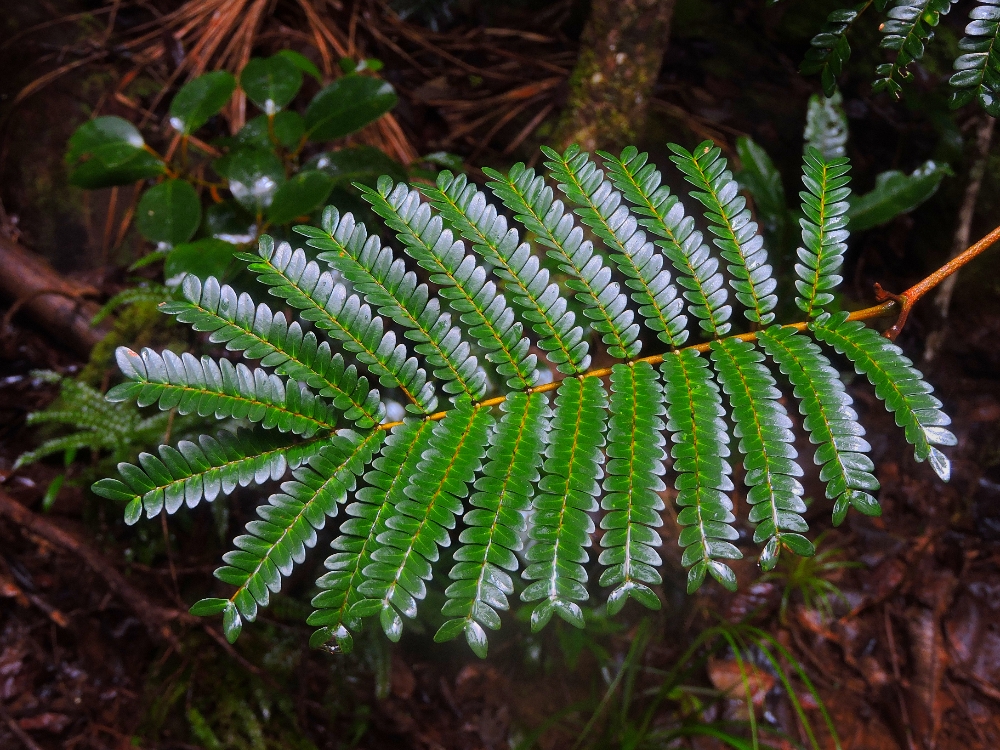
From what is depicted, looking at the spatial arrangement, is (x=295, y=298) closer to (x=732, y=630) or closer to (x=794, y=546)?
(x=794, y=546)

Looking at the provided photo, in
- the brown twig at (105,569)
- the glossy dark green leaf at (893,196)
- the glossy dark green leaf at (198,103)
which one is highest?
the glossy dark green leaf at (198,103)

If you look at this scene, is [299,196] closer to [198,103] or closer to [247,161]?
[247,161]

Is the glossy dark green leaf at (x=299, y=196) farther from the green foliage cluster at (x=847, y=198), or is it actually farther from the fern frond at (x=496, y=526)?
the green foliage cluster at (x=847, y=198)

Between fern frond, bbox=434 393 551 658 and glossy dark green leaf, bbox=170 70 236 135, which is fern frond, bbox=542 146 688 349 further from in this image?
glossy dark green leaf, bbox=170 70 236 135

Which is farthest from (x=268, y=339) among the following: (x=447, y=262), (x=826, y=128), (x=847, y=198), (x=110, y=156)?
(x=826, y=128)

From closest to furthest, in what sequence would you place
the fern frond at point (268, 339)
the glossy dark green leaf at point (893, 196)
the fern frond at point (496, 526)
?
the fern frond at point (496, 526) → the fern frond at point (268, 339) → the glossy dark green leaf at point (893, 196)

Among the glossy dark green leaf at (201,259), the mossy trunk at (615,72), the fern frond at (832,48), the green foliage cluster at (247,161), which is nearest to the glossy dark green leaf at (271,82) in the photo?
the green foliage cluster at (247,161)

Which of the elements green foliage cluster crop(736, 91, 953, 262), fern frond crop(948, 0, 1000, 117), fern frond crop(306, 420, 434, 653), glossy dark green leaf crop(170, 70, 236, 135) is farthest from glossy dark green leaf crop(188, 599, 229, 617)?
green foliage cluster crop(736, 91, 953, 262)
